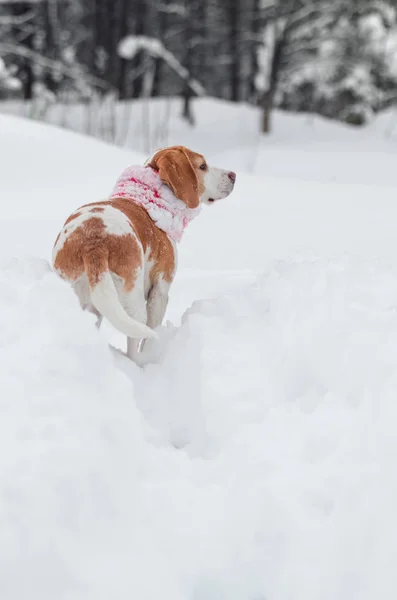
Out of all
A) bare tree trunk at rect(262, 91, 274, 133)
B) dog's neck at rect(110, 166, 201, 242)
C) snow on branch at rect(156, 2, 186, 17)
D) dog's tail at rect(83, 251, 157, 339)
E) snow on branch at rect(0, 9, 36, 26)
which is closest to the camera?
dog's tail at rect(83, 251, 157, 339)

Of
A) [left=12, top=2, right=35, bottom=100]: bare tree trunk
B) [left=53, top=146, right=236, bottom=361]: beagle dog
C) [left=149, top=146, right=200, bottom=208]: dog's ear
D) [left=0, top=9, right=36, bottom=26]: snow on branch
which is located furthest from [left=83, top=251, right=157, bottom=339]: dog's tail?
[left=12, top=2, right=35, bottom=100]: bare tree trunk

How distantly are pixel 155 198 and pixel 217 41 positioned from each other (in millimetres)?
12710

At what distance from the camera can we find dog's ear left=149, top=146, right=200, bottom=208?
7.18 ft

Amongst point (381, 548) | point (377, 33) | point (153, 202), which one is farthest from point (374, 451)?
point (377, 33)

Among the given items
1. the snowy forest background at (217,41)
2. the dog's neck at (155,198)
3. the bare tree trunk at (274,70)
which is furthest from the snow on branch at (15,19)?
the dog's neck at (155,198)

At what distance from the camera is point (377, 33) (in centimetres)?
1177

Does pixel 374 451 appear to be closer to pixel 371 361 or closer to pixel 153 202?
pixel 371 361

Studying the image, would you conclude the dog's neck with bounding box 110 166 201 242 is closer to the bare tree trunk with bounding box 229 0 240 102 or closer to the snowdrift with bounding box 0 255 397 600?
the snowdrift with bounding box 0 255 397 600

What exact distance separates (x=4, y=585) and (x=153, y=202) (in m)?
1.43

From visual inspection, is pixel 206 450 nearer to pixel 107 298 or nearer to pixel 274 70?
pixel 107 298

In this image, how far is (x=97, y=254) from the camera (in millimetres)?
1845

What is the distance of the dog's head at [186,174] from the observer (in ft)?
7.19

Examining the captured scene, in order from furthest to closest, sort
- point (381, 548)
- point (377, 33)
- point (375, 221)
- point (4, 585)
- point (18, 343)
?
1. point (377, 33)
2. point (375, 221)
3. point (18, 343)
4. point (381, 548)
5. point (4, 585)

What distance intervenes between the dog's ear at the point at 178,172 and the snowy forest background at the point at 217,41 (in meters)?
8.36
